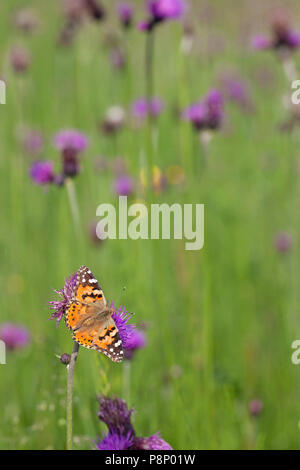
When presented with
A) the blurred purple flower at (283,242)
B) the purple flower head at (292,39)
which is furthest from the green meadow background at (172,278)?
the purple flower head at (292,39)

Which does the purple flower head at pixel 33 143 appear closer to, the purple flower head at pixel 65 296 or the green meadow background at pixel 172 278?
the green meadow background at pixel 172 278

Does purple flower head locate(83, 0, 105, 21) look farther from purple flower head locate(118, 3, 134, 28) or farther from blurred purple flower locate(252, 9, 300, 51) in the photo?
blurred purple flower locate(252, 9, 300, 51)

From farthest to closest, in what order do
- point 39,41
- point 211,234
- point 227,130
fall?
point 39,41 < point 227,130 < point 211,234

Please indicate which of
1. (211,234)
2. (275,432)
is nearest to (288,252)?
(211,234)

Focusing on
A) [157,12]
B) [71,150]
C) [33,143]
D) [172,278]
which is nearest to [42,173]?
[71,150]

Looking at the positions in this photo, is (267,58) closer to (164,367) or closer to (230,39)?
(230,39)

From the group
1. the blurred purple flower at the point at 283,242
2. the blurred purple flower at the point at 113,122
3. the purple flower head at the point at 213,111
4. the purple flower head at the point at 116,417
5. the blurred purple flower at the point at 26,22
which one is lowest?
the purple flower head at the point at 116,417

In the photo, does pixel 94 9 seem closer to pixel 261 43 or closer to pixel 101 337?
pixel 261 43
